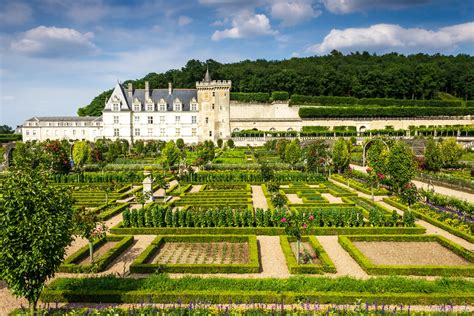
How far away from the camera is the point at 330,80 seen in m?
77.6

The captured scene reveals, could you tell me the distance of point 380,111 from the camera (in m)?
68.9

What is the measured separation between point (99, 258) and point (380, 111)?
66473mm

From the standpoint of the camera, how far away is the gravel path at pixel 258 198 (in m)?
20.1

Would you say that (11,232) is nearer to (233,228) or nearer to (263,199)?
(233,228)

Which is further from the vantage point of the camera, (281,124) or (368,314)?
(281,124)

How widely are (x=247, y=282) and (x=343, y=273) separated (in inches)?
137

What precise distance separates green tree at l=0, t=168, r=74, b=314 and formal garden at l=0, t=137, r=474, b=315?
3 cm

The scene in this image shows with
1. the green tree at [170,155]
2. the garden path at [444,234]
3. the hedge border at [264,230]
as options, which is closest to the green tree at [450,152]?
the garden path at [444,234]

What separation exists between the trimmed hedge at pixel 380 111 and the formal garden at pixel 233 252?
150 feet

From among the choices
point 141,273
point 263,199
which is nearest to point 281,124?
Result: point 263,199

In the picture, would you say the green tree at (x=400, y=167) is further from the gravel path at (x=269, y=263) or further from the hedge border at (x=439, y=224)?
the gravel path at (x=269, y=263)

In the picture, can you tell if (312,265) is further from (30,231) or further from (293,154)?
(293,154)

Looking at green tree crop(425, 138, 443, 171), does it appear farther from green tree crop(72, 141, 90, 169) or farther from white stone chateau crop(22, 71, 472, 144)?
white stone chateau crop(22, 71, 472, 144)

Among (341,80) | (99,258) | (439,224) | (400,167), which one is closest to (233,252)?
(99,258)
